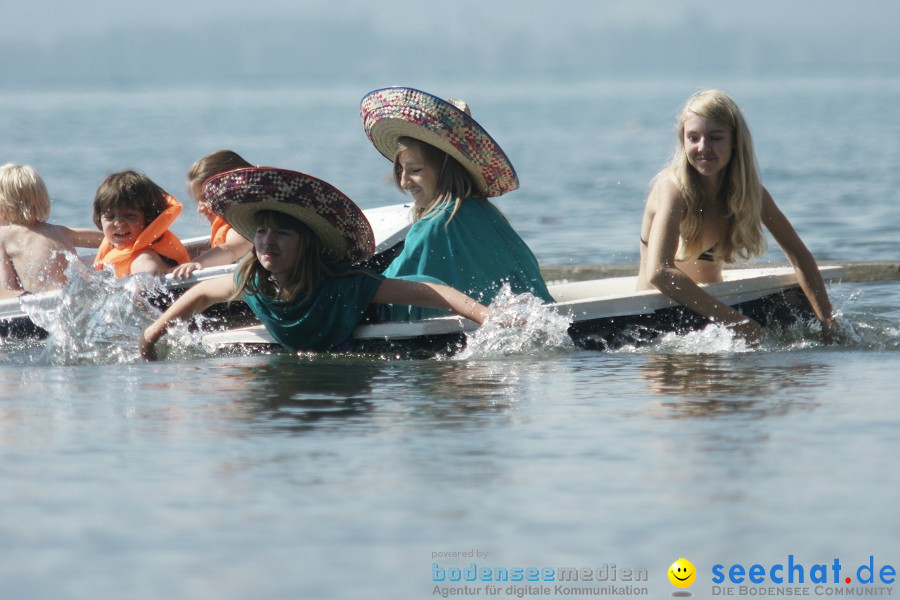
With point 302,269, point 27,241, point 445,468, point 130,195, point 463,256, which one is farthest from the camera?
point 27,241

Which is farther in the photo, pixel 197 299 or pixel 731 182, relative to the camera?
pixel 731 182

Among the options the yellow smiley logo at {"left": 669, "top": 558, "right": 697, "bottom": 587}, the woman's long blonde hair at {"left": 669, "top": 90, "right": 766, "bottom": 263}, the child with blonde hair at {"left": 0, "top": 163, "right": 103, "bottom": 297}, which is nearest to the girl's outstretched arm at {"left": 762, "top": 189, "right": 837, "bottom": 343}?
the woman's long blonde hair at {"left": 669, "top": 90, "right": 766, "bottom": 263}

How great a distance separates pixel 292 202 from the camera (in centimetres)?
722

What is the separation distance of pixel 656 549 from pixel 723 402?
2.06 metres

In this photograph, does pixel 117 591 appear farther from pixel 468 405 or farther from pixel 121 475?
pixel 468 405

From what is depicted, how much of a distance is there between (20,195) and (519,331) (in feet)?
11.2

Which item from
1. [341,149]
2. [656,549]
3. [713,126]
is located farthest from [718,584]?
[341,149]

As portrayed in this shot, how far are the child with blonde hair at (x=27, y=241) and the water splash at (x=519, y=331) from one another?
284cm

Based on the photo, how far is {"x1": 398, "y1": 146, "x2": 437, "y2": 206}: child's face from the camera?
7.87 metres

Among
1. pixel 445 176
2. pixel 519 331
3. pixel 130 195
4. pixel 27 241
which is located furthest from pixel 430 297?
pixel 27 241

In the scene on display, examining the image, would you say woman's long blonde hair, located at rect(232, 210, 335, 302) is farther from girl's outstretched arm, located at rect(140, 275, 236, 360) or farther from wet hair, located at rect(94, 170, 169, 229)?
wet hair, located at rect(94, 170, 169, 229)

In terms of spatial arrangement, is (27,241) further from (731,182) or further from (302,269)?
(731,182)

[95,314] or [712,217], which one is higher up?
[712,217]

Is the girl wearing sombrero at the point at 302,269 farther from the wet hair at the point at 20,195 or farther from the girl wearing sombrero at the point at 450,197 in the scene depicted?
the wet hair at the point at 20,195
